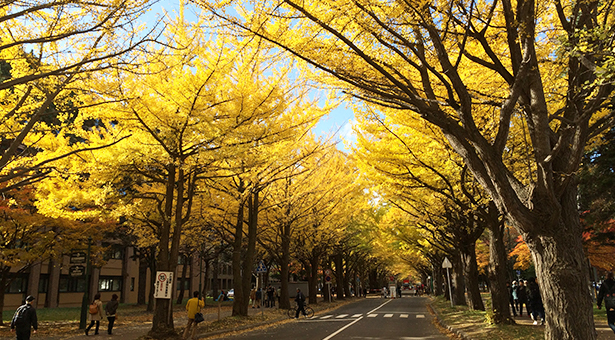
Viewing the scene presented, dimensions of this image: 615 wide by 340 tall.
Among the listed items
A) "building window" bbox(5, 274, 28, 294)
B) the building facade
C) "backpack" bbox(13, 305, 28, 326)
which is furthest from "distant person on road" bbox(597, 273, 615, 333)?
"building window" bbox(5, 274, 28, 294)

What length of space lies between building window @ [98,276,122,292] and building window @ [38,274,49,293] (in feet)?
18.5

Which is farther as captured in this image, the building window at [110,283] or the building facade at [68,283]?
the building window at [110,283]

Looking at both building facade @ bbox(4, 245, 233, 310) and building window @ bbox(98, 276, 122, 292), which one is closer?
building facade @ bbox(4, 245, 233, 310)

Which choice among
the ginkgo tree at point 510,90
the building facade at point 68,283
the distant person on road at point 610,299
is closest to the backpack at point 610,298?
the distant person on road at point 610,299

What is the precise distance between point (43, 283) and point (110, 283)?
7.85 meters

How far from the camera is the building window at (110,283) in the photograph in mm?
37719

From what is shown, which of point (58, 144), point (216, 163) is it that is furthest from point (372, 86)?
point (58, 144)

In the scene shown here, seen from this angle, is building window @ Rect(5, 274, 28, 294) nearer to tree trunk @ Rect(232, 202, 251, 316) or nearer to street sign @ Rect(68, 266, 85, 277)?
street sign @ Rect(68, 266, 85, 277)

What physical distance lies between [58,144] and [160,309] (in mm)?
6171

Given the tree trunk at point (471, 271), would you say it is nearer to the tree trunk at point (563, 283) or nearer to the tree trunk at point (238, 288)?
the tree trunk at point (238, 288)

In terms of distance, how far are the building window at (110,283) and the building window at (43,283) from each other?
5637 millimetres

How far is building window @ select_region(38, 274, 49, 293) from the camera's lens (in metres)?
31.2

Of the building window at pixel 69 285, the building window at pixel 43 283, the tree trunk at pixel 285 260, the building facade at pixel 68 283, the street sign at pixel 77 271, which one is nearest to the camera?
the street sign at pixel 77 271

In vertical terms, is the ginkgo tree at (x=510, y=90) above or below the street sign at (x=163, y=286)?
above
